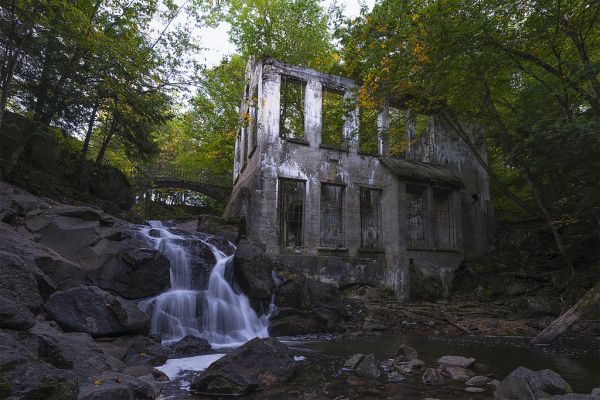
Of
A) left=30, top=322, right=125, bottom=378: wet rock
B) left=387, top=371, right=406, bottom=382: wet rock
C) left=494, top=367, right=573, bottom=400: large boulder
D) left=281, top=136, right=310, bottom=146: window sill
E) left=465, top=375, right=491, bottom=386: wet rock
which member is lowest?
left=387, top=371, right=406, bottom=382: wet rock

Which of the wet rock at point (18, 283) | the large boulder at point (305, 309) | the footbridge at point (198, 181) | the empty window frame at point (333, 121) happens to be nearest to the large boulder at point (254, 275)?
the large boulder at point (305, 309)

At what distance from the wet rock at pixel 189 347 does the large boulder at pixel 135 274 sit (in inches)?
85.1

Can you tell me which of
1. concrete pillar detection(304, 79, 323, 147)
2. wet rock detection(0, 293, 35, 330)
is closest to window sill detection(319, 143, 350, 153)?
concrete pillar detection(304, 79, 323, 147)

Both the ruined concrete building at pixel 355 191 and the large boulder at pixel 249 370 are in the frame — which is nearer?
the large boulder at pixel 249 370

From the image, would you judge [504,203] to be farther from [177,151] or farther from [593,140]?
[177,151]

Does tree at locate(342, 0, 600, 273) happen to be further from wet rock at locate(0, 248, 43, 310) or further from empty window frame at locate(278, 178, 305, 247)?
wet rock at locate(0, 248, 43, 310)

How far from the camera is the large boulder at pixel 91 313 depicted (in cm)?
618

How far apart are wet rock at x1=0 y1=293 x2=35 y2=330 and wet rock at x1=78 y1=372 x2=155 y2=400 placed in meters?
0.88

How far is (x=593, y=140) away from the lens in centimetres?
884

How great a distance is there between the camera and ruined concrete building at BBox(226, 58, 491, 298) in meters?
→ 15.3

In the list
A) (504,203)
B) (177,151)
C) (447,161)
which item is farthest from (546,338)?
(177,151)

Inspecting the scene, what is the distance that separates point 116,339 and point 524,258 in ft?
53.5

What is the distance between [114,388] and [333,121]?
51.0ft

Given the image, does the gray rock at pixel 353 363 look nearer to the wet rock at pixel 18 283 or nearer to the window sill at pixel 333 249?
the wet rock at pixel 18 283
